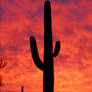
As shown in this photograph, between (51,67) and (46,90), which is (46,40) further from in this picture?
(46,90)

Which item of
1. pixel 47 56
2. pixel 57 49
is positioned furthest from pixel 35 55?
pixel 57 49

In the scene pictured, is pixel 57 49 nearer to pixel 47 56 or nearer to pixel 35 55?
pixel 47 56

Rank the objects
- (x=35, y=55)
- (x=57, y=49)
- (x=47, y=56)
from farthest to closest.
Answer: (x=57, y=49), (x=47, y=56), (x=35, y=55)

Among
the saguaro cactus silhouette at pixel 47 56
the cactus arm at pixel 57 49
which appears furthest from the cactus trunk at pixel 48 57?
the cactus arm at pixel 57 49

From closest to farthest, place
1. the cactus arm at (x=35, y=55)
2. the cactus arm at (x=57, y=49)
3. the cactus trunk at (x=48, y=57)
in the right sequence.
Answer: the cactus arm at (x=35, y=55) → the cactus trunk at (x=48, y=57) → the cactus arm at (x=57, y=49)

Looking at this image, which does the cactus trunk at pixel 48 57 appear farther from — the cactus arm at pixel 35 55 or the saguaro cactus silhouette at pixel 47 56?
the cactus arm at pixel 35 55

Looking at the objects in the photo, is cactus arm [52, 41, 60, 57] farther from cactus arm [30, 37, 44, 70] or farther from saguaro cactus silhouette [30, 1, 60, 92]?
cactus arm [30, 37, 44, 70]

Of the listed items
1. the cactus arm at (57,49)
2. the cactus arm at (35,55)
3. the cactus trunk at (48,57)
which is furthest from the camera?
the cactus arm at (57,49)

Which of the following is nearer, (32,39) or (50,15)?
(32,39)

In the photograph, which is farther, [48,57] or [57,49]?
[57,49]

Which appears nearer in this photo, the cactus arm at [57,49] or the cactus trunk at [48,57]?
the cactus trunk at [48,57]

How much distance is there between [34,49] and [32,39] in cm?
32

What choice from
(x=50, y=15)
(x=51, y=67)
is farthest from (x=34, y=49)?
(x=50, y=15)

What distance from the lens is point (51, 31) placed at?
7.48 metres
